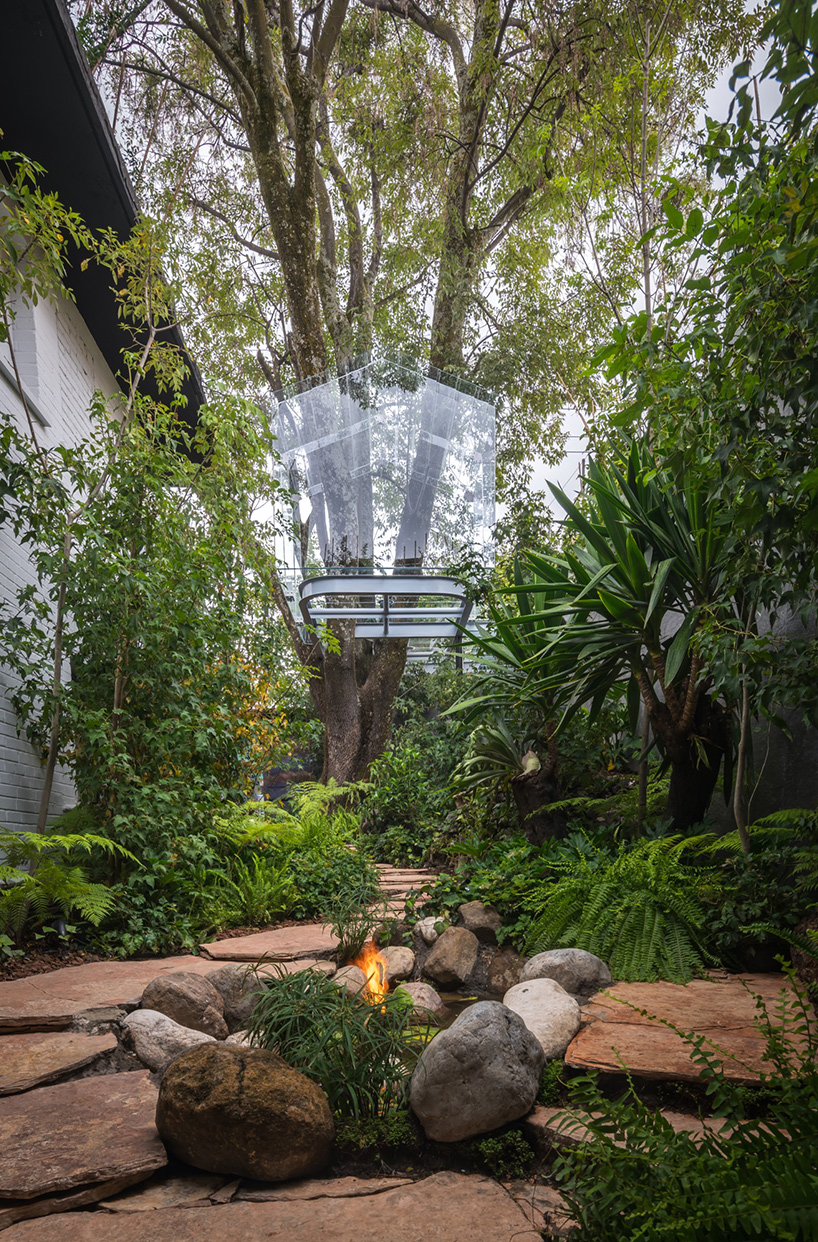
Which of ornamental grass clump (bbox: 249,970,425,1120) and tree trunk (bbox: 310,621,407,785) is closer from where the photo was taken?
ornamental grass clump (bbox: 249,970,425,1120)

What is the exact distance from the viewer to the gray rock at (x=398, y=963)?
3.96 meters

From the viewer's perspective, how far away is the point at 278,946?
4008 mm

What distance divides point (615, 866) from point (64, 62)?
5.27 meters

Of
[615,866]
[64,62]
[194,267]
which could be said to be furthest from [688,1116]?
[194,267]

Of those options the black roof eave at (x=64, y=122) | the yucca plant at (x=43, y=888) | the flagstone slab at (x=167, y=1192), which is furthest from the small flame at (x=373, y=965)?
the black roof eave at (x=64, y=122)

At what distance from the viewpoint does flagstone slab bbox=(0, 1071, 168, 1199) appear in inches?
77.7

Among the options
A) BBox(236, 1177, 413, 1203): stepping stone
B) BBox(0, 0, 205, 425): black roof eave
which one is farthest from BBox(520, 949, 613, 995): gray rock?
BBox(0, 0, 205, 425): black roof eave

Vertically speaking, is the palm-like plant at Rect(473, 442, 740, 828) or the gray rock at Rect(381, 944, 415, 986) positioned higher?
the palm-like plant at Rect(473, 442, 740, 828)

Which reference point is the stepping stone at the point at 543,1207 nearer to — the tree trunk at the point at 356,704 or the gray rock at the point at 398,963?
the gray rock at the point at 398,963

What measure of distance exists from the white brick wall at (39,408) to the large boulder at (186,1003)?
187 centimetres

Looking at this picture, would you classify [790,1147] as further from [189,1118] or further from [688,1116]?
[189,1118]

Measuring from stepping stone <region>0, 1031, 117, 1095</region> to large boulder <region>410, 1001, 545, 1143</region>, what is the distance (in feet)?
3.91

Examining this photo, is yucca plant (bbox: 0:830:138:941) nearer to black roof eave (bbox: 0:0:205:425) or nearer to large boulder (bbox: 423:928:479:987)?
large boulder (bbox: 423:928:479:987)

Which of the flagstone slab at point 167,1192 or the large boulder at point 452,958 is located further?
the large boulder at point 452,958
